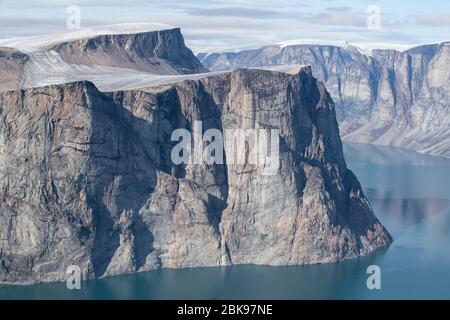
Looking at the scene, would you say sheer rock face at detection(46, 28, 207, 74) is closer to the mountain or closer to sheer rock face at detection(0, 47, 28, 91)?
the mountain

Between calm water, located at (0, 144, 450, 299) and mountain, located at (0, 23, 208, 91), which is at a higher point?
Answer: mountain, located at (0, 23, 208, 91)

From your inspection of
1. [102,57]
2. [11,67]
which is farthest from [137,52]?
[11,67]

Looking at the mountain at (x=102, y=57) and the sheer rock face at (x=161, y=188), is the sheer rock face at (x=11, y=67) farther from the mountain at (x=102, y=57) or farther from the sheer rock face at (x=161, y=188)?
the sheer rock face at (x=161, y=188)

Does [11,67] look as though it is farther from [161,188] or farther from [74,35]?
[161,188]

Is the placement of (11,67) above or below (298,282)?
above

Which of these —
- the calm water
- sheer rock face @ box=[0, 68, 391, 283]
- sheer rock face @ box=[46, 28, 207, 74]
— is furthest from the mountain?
the calm water

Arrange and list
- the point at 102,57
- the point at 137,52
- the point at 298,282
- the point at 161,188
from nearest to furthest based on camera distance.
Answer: the point at 298,282 < the point at 161,188 < the point at 102,57 < the point at 137,52
